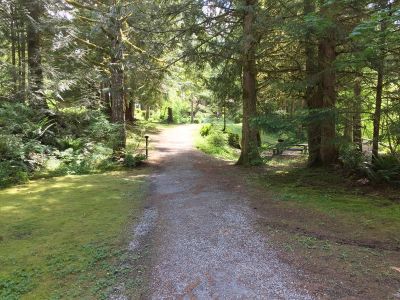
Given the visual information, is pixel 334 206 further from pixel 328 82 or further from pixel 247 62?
pixel 247 62

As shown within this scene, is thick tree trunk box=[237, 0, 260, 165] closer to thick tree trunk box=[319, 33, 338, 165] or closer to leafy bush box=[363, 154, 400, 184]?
thick tree trunk box=[319, 33, 338, 165]

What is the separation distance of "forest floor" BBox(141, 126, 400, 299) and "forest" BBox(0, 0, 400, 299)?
0.09 m

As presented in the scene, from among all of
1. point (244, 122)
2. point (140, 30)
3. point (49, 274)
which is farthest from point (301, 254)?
point (140, 30)

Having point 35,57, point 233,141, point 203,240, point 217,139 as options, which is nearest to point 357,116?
point 203,240

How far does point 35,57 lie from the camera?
12.2 metres

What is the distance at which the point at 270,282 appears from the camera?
12.6ft

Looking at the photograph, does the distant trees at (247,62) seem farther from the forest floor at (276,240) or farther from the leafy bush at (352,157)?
the forest floor at (276,240)

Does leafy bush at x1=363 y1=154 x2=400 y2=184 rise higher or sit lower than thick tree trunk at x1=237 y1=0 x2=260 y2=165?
lower

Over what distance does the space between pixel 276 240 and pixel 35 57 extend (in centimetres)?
1101

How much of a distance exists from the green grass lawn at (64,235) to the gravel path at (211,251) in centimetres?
61

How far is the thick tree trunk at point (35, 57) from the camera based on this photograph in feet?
38.8

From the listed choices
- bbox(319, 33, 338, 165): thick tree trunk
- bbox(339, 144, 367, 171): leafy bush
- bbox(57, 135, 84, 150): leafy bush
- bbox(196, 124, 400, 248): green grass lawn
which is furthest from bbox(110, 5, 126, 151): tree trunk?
bbox(339, 144, 367, 171): leafy bush

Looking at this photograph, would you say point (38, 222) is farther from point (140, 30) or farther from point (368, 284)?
point (140, 30)

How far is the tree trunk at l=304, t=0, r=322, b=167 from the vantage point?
301 inches
